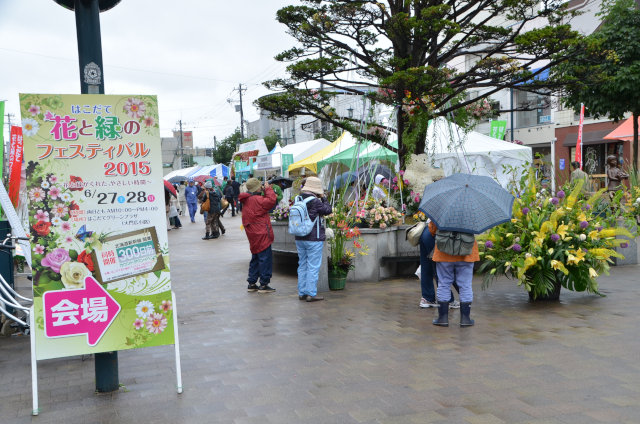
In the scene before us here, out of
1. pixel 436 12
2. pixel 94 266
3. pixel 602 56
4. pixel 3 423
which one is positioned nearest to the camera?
pixel 3 423

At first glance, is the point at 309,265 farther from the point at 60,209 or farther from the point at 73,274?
the point at 60,209

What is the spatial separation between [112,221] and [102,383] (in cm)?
125

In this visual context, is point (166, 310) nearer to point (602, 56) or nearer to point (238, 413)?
point (238, 413)

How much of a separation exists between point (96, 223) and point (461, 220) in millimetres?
3555

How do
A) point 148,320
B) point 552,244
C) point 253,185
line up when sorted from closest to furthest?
point 148,320
point 552,244
point 253,185

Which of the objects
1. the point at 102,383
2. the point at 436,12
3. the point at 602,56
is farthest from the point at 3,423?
the point at 602,56

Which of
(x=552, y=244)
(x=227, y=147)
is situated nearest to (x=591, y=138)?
(x=552, y=244)

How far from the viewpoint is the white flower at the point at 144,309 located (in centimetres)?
459

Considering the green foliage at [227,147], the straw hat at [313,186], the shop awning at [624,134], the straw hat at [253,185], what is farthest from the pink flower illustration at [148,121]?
the green foliage at [227,147]

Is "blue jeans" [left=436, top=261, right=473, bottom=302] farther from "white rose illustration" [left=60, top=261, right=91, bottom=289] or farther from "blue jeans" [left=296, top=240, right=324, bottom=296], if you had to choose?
"white rose illustration" [left=60, top=261, right=91, bottom=289]

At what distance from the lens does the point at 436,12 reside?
29.6 feet

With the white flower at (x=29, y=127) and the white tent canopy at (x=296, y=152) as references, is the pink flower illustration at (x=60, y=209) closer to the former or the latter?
the white flower at (x=29, y=127)

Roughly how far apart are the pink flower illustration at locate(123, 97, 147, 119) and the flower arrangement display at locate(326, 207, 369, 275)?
488 centimetres

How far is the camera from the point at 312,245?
8.23m
